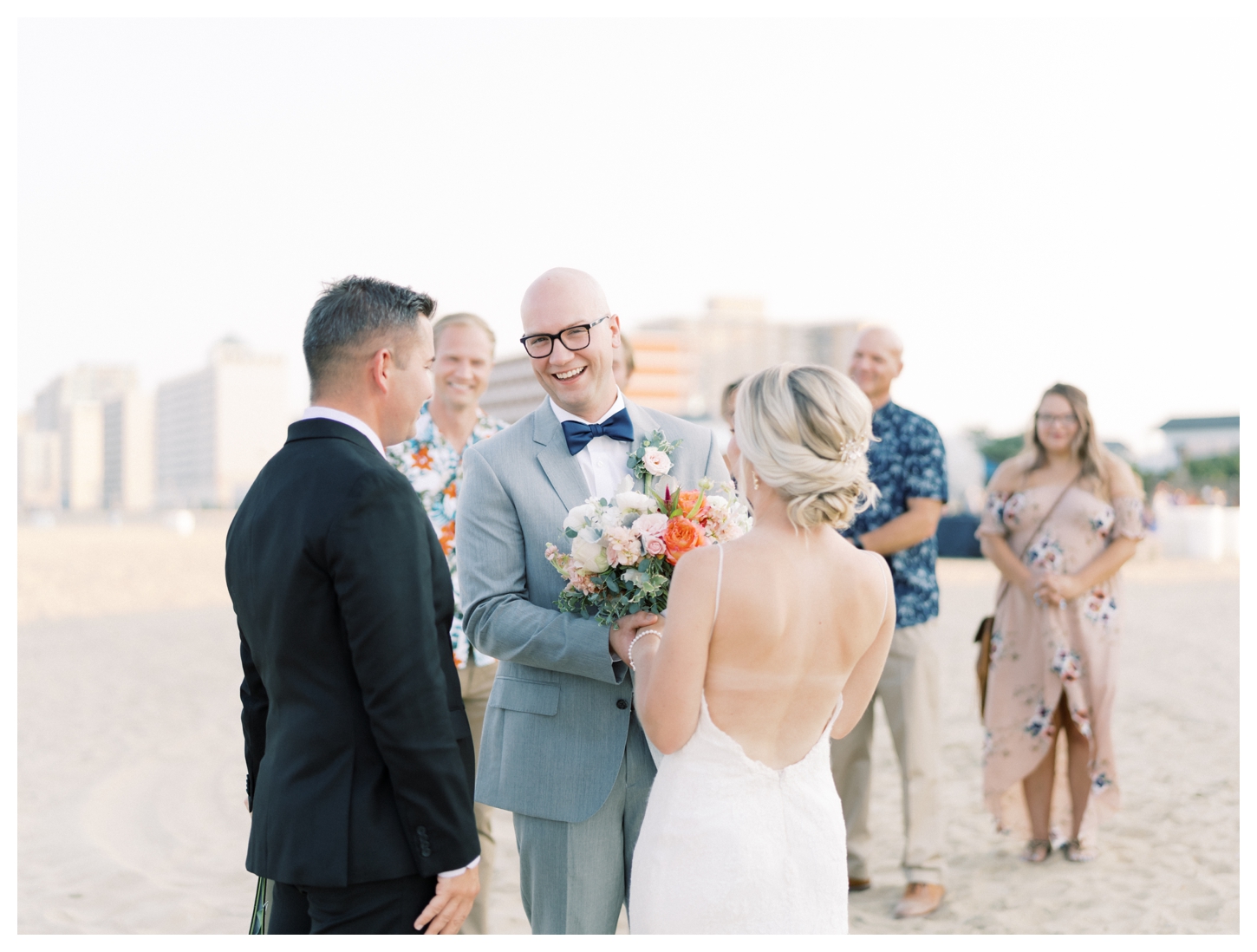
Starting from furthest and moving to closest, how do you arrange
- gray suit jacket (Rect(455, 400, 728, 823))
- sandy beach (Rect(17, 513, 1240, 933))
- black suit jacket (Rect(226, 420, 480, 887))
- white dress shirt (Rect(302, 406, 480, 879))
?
sandy beach (Rect(17, 513, 1240, 933)), gray suit jacket (Rect(455, 400, 728, 823)), white dress shirt (Rect(302, 406, 480, 879)), black suit jacket (Rect(226, 420, 480, 887))

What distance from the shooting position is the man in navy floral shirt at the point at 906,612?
4988 millimetres

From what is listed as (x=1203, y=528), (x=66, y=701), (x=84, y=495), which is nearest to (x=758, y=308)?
(x=84, y=495)

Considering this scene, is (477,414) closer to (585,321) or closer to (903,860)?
(585,321)

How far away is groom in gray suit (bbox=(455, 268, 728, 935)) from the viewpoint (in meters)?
2.75

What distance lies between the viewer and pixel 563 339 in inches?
115

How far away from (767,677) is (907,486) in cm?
298

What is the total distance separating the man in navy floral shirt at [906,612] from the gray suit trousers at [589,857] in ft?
7.97

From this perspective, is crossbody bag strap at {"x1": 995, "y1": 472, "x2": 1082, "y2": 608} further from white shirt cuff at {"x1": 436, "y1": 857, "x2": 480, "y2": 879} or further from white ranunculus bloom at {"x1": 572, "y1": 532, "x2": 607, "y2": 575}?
white shirt cuff at {"x1": 436, "y1": 857, "x2": 480, "y2": 879}

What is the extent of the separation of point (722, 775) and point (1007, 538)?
13.3ft

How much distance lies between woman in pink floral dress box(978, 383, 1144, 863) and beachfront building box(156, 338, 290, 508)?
6357 inches

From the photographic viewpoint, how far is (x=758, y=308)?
18138 centimetres

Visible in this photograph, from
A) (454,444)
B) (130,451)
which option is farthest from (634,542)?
(130,451)

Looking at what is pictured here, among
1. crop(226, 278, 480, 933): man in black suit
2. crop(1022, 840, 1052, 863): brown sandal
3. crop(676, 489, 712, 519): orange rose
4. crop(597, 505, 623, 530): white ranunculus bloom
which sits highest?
crop(676, 489, 712, 519): orange rose

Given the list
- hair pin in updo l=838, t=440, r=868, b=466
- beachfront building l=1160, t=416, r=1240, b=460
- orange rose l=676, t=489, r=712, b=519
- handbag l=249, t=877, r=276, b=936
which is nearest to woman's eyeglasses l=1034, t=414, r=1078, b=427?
orange rose l=676, t=489, r=712, b=519
